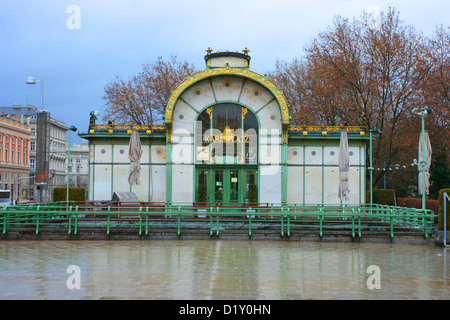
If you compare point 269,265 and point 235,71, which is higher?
point 235,71

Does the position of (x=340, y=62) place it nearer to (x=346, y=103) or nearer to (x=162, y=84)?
(x=346, y=103)

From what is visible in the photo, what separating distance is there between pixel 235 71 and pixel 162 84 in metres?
20.1

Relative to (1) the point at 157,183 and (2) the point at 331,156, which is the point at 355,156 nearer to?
(2) the point at 331,156

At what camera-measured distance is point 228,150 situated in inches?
1022

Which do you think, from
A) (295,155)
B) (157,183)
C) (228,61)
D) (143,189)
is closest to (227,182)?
(157,183)

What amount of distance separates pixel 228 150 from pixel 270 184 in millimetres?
3046

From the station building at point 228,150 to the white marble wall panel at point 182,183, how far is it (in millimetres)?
56

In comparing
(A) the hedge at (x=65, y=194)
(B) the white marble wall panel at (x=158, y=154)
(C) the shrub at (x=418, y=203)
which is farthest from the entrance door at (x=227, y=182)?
(C) the shrub at (x=418, y=203)

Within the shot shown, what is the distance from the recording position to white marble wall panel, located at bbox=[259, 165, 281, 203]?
25781 mm

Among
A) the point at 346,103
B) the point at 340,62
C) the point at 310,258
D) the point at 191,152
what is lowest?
the point at 310,258
